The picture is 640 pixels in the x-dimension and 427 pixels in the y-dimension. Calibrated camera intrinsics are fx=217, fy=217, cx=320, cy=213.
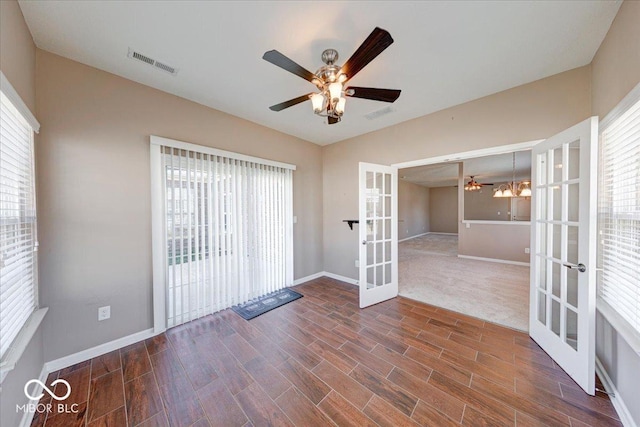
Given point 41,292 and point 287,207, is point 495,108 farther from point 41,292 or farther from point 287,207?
A: point 41,292

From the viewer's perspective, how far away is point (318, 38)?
1770 mm

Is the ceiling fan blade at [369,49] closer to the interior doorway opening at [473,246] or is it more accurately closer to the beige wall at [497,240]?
the interior doorway opening at [473,246]

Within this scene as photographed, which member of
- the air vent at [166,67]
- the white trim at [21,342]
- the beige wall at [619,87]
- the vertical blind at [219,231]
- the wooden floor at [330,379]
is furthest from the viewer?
the vertical blind at [219,231]

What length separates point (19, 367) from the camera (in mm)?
1370

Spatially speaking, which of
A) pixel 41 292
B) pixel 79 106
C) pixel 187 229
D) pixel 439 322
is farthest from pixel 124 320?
pixel 439 322

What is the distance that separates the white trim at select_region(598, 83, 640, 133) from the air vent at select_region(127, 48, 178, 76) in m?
3.50

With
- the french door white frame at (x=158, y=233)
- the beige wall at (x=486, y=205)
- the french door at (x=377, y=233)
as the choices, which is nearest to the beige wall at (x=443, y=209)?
the beige wall at (x=486, y=205)

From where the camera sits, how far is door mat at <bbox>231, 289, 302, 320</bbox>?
289 centimetres

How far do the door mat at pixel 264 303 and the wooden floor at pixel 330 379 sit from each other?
26cm

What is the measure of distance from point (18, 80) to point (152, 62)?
2.95ft

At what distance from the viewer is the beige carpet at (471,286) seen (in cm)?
289

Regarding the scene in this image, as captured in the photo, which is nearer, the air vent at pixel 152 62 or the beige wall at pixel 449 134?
the air vent at pixel 152 62

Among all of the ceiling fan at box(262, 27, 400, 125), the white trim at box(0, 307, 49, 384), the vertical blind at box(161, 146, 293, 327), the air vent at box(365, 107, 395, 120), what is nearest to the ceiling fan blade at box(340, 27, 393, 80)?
A: the ceiling fan at box(262, 27, 400, 125)

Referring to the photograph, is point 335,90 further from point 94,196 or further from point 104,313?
point 104,313
